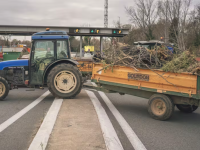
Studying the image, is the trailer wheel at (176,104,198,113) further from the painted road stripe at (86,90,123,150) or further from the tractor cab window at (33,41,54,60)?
the tractor cab window at (33,41,54,60)

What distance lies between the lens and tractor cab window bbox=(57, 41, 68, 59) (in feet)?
29.4

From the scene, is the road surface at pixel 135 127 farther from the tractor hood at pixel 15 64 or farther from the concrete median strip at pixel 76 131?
the tractor hood at pixel 15 64

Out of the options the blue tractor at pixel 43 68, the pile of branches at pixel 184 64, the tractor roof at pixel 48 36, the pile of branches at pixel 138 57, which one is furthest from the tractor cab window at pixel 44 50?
the pile of branches at pixel 184 64

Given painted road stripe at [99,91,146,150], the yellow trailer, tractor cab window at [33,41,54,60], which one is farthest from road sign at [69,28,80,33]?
painted road stripe at [99,91,146,150]

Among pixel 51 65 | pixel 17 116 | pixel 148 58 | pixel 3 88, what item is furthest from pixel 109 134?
pixel 3 88

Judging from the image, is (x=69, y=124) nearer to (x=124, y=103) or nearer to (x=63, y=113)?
(x=63, y=113)

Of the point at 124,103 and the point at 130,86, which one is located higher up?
the point at 130,86

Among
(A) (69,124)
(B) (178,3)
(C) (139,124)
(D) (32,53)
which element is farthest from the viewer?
(B) (178,3)

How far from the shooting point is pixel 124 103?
8.79 metres

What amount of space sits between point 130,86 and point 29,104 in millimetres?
3699

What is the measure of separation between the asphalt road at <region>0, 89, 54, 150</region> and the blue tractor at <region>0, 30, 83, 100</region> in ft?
2.04

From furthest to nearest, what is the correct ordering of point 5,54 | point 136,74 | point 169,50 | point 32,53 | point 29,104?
point 5,54, point 32,53, point 29,104, point 169,50, point 136,74

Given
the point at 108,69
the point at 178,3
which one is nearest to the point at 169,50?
the point at 108,69

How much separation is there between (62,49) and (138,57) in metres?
3.14
